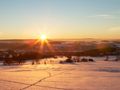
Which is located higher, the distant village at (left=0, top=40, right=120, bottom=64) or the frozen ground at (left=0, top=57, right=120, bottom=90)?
the distant village at (left=0, top=40, right=120, bottom=64)

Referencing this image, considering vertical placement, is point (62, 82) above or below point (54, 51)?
below

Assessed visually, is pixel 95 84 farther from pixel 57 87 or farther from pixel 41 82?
pixel 41 82

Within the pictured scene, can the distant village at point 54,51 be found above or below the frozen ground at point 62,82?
above

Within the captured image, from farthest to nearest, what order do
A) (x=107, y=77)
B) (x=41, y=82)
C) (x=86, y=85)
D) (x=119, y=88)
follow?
(x=107, y=77) → (x=41, y=82) → (x=86, y=85) → (x=119, y=88)

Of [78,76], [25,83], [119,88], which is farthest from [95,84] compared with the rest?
[25,83]

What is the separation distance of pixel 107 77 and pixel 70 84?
116 cm

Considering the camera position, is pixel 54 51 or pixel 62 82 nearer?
pixel 62 82

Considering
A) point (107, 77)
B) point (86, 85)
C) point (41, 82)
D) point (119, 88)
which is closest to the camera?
point (119, 88)

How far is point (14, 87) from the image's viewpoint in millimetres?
5301

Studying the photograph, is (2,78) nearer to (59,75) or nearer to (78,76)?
(59,75)

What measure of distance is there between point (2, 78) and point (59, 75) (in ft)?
4.55

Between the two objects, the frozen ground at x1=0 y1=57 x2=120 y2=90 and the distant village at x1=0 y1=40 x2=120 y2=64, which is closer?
the frozen ground at x1=0 y1=57 x2=120 y2=90

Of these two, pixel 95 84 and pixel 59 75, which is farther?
pixel 59 75

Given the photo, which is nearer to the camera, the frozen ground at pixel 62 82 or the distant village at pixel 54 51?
the frozen ground at pixel 62 82
